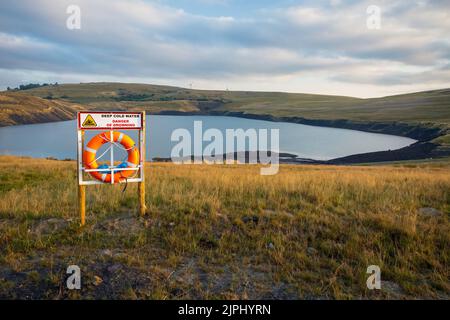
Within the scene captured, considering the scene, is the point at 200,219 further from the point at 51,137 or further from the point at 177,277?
the point at 51,137

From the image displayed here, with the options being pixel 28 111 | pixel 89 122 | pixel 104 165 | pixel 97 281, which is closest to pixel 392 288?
pixel 97 281

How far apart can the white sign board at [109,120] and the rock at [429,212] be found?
218 inches

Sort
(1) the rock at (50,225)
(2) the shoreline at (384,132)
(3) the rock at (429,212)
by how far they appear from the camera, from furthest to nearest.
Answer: (2) the shoreline at (384,132)
(3) the rock at (429,212)
(1) the rock at (50,225)

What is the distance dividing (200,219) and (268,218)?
1205 mm

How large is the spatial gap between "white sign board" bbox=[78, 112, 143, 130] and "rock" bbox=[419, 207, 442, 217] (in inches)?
218

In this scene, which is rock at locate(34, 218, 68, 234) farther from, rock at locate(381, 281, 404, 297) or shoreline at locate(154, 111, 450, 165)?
shoreline at locate(154, 111, 450, 165)

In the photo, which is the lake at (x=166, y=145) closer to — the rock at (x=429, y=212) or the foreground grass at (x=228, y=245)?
the foreground grass at (x=228, y=245)

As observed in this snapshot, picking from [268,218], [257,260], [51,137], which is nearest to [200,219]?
[268,218]

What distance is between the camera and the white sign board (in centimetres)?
619

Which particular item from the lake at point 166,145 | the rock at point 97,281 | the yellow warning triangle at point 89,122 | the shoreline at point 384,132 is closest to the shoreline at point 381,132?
the shoreline at point 384,132

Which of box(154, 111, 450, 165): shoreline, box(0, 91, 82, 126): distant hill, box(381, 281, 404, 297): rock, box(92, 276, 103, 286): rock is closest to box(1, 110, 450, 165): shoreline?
box(154, 111, 450, 165): shoreline

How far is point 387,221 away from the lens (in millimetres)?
6160

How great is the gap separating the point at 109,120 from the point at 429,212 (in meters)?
6.18

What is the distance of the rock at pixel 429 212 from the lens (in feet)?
22.9
